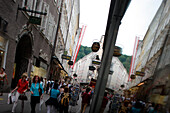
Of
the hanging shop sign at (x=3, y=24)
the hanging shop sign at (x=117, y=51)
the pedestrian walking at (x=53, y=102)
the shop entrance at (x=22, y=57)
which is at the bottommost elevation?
the pedestrian walking at (x=53, y=102)

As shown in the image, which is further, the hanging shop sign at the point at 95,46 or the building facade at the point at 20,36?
the building facade at the point at 20,36

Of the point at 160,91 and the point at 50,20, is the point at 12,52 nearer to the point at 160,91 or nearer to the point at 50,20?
the point at 50,20

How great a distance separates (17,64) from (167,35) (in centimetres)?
1673

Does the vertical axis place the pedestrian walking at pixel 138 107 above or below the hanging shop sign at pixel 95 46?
below

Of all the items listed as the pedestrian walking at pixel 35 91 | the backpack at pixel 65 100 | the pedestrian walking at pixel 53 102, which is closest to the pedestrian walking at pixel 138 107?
the pedestrian walking at pixel 53 102

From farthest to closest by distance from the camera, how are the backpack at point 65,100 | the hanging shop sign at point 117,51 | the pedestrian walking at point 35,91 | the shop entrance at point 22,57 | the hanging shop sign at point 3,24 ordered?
the shop entrance at point 22,57 → the hanging shop sign at point 3,24 → the pedestrian walking at point 35,91 → the backpack at point 65,100 → the hanging shop sign at point 117,51

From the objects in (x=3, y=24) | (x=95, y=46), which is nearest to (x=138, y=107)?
(x=95, y=46)

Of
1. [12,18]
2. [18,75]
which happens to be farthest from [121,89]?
[18,75]

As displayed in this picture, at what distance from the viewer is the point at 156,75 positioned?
47.1 inches

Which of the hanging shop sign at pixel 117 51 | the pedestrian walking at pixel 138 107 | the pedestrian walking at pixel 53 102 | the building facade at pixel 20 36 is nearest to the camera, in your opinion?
the pedestrian walking at pixel 138 107

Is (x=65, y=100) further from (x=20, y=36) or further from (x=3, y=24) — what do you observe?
(x=20, y=36)

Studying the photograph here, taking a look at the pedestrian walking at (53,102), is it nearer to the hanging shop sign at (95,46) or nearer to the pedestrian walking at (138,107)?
the hanging shop sign at (95,46)

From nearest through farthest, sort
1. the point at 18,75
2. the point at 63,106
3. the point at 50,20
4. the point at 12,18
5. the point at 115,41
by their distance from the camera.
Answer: the point at 115,41 → the point at 63,106 → the point at 12,18 → the point at 18,75 → the point at 50,20

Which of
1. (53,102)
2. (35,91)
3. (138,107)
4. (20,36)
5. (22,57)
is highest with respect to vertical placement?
(20,36)
